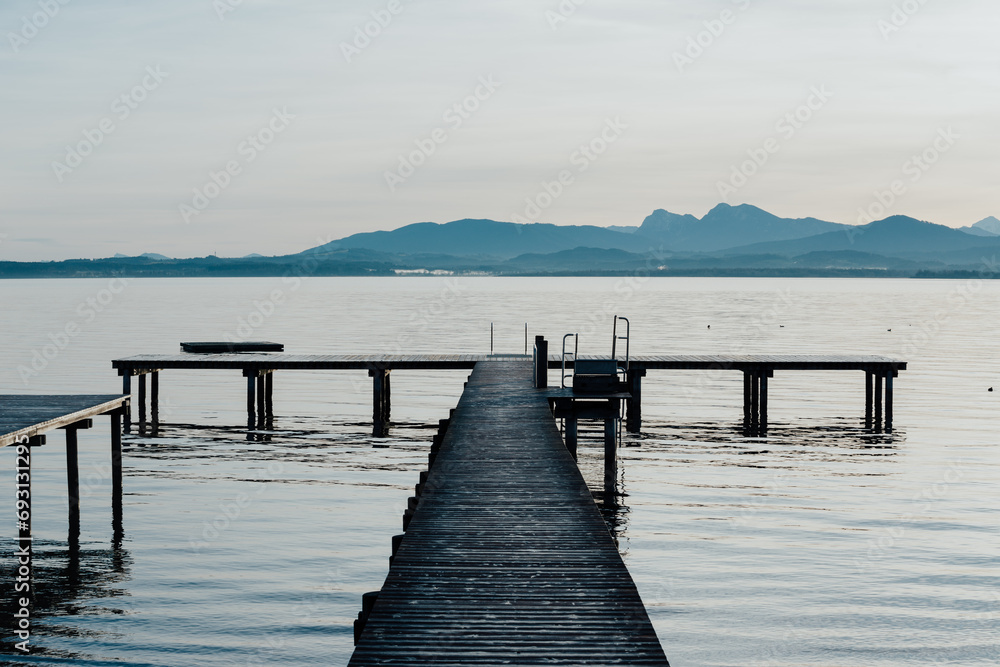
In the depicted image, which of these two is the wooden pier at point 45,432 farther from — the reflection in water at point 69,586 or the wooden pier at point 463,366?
the wooden pier at point 463,366

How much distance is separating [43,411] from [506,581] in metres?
10.8

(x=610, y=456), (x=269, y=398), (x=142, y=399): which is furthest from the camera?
(x=269, y=398)

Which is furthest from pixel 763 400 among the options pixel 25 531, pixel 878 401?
pixel 25 531

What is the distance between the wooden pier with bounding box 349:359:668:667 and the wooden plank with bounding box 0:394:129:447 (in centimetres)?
585

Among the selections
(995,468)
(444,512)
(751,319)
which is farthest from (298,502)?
(751,319)

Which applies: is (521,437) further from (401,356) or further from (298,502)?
(401,356)

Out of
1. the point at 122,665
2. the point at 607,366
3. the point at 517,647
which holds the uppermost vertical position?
the point at 607,366

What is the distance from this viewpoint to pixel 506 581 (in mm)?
8977

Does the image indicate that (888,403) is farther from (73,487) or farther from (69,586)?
(69,586)

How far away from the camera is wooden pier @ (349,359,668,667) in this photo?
7.42 meters

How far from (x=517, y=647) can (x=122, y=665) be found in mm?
6651

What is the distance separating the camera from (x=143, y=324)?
85.6 metres

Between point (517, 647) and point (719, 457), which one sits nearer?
point (517, 647)

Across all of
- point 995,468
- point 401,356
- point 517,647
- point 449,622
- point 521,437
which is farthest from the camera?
point 401,356
